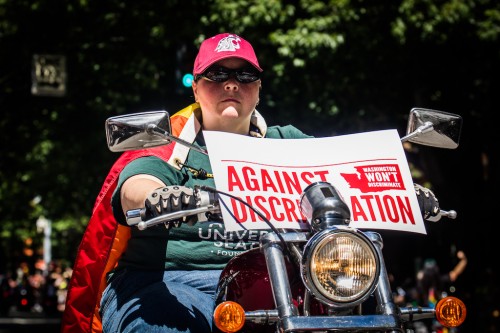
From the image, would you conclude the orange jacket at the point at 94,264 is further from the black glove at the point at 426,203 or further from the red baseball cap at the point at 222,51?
the black glove at the point at 426,203

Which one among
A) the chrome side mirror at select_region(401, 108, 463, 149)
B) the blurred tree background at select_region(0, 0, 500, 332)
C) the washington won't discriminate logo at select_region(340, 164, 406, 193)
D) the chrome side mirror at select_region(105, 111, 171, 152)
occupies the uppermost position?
the blurred tree background at select_region(0, 0, 500, 332)

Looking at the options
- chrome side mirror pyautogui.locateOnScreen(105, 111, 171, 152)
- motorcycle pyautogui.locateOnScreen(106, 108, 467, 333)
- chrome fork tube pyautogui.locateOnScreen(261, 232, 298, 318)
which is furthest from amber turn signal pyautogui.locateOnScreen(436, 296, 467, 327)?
chrome side mirror pyautogui.locateOnScreen(105, 111, 171, 152)

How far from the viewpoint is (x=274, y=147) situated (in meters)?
2.67

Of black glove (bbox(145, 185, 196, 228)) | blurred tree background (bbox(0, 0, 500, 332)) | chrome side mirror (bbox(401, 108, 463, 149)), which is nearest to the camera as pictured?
black glove (bbox(145, 185, 196, 228))

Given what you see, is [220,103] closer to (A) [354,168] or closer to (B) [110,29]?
(A) [354,168]

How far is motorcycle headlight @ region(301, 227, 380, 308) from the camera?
2.22 metres

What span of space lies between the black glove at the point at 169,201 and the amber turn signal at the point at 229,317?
0.30m

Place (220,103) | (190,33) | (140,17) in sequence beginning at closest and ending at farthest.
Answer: (220,103)
(190,33)
(140,17)

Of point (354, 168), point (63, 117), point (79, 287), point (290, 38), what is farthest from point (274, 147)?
point (63, 117)

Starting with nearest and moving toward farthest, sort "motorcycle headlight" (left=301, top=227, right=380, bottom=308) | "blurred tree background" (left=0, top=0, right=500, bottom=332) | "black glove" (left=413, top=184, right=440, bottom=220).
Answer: "motorcycle headlight" (left=301, top=227, right=380, bottom=308)
"black glove" (left=413, top=184, right=440, bottom=220)
"blurred tree background" (left=0, top=0, right=500, bottom=332)

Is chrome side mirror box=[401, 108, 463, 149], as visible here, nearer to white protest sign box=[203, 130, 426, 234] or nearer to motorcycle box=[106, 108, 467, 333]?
white protest sign box=[203, 130, 426, 234]

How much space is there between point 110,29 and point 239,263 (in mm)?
10575

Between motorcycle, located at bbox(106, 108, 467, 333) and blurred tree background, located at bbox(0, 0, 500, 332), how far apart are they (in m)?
7.13

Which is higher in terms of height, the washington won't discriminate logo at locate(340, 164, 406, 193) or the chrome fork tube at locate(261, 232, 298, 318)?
the washington won't discriminate logo at locate(340, 164, 406, 193)
